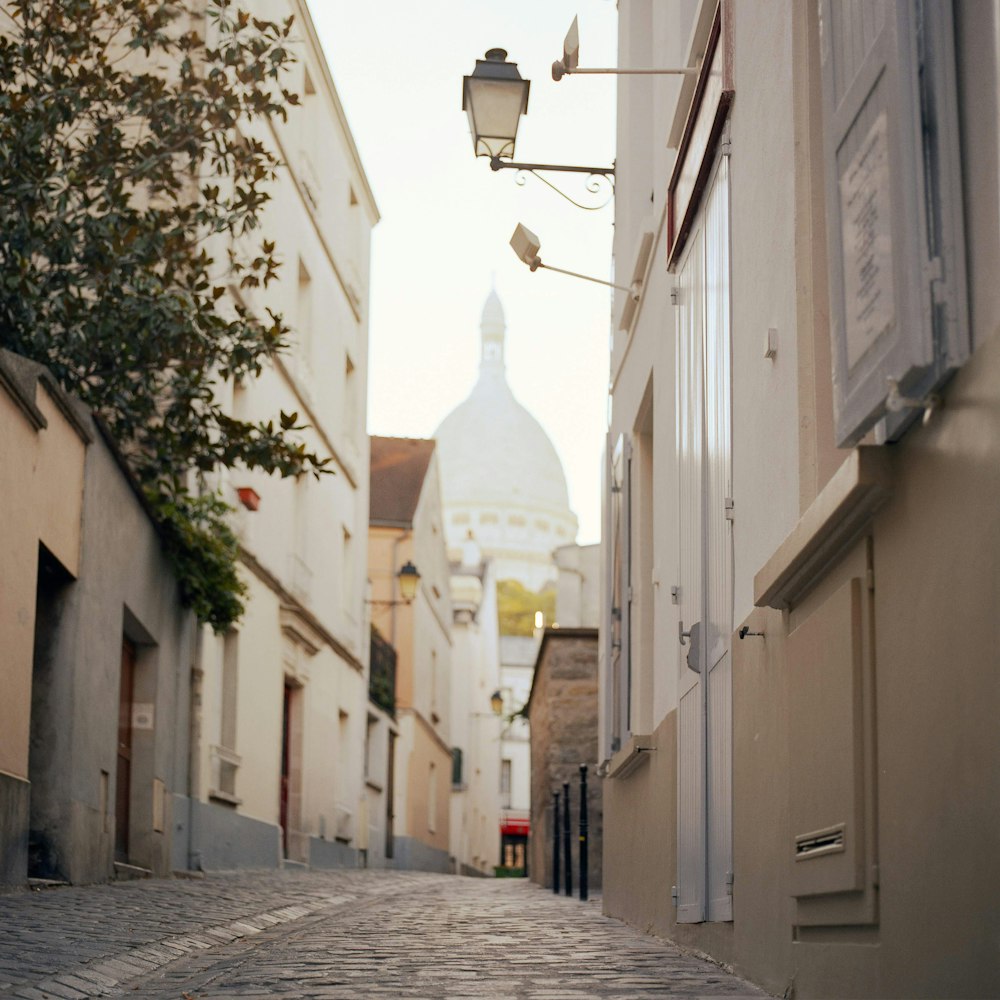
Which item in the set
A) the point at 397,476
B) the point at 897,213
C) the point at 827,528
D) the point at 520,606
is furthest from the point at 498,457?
the point at 897,213

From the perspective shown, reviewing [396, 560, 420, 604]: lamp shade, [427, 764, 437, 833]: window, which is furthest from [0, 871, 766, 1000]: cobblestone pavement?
[427, 764, 437, 833]: window

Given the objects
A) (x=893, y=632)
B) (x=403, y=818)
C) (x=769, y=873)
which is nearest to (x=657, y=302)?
(x=769, y=873)

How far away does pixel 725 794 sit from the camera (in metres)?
6.77

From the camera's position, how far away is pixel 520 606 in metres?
110

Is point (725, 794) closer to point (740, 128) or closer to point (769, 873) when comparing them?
point (769, 873)

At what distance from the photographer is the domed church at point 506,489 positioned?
405 feet

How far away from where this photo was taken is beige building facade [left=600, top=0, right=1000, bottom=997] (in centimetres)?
362

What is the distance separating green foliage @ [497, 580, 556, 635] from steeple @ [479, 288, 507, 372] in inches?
1127

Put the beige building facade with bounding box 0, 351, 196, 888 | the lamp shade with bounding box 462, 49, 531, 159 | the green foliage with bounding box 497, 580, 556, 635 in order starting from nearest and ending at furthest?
the beige building facade with bounding box 0, 351, 196, 888
the lamp shade with bounding box 462, 49, 531, 159
the green foliage with bounding box 497, 580, 556, 635

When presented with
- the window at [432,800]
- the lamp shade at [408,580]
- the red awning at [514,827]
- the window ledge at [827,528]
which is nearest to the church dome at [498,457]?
the red awning at [514,827]

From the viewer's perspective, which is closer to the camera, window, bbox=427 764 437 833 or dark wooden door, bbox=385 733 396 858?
dark wooden door, bbox=385 733 396 858

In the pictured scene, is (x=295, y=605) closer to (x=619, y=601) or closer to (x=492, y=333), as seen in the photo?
(x=619, y=601)

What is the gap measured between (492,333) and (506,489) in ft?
80.1

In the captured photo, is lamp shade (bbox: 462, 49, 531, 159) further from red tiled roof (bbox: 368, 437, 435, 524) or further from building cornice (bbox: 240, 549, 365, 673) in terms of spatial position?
red tiled roof (bbox: 368, 437, 435, 524)
